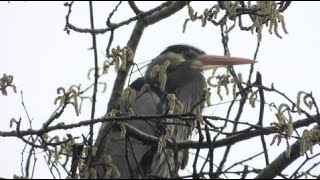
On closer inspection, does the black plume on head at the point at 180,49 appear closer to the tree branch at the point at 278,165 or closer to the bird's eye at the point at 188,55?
the bird's eye at the point at 188,55

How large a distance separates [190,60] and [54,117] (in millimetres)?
2618

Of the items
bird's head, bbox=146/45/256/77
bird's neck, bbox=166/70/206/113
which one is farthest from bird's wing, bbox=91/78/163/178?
bird's head, bbox=146/45/256/77

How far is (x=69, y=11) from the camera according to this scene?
288cm

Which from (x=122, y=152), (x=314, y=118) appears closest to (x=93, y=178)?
(x=314, y=118)

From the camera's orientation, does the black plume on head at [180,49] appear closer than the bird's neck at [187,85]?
No

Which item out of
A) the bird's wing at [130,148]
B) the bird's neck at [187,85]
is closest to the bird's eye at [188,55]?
the bird's neck at [187,85]

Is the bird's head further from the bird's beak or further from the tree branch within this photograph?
the tree branch

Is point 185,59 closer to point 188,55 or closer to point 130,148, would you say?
point 188,55

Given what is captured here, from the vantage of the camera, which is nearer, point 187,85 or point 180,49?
point 187,85

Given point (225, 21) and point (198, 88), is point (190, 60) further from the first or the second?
point (225, 21)

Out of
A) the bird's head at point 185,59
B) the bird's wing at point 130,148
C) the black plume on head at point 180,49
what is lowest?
the bird's wing at point 130,148

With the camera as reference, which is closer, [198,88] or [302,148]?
[302,148]

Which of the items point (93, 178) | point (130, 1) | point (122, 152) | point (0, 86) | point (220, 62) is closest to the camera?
point (93, 178)

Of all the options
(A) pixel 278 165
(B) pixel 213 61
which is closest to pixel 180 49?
(B) pixel 213 61
